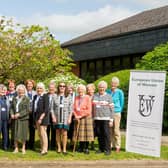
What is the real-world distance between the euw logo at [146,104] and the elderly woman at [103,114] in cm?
78

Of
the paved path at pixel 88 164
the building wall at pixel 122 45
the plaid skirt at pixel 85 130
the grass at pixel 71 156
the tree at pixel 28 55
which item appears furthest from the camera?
the building wall at pixel 122 45

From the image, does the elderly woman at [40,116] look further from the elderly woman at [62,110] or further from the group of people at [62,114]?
the elderly woman at [62,110]

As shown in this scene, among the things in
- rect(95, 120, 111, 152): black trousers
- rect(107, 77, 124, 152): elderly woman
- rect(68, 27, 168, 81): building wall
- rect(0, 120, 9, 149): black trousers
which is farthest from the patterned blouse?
rect(68, 27, 168, 81): building wall

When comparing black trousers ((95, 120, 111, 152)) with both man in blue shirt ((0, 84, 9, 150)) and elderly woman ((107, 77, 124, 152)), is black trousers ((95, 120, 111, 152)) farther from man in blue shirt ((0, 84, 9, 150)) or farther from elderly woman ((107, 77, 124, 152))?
man in blue shirt ((0, 84, 9, 150))

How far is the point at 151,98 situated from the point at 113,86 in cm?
96

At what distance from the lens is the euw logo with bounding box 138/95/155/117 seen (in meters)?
10.4

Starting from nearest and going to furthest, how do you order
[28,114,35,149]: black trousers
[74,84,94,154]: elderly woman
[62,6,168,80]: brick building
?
[74,84,94,154]: elderly woman → [28,114,35,149]: black trousers → [62,6,168,80]: brick building

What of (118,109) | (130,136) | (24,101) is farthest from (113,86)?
(24,101)

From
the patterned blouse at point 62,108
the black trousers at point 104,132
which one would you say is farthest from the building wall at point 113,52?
the patterned blouse at point 62,108

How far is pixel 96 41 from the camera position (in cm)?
3070

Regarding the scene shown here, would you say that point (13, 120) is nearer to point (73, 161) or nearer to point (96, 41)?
point (73, 161)

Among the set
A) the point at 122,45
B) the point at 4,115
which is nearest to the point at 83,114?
the point at 4,115

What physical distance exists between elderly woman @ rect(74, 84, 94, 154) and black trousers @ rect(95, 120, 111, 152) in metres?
0.20

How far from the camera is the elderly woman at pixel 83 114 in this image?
1018 centimetres
